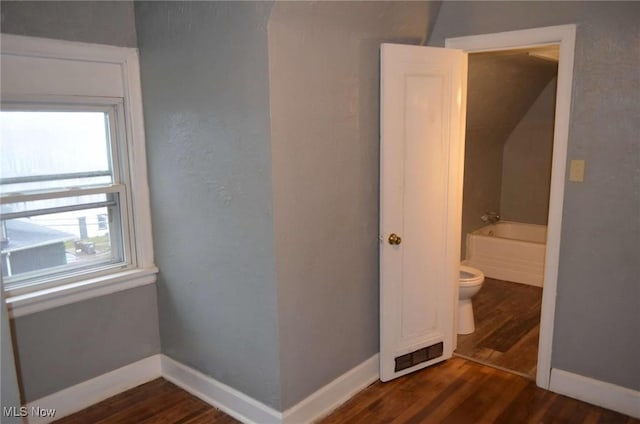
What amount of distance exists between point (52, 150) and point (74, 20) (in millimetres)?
673

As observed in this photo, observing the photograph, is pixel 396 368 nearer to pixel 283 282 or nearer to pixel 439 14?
pixel 283 282

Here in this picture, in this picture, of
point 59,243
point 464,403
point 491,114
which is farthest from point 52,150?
point 491,114

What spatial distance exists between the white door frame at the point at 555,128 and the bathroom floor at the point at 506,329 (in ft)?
1.06

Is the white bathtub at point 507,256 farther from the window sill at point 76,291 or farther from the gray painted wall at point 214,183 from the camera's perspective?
the window sill at point 76,291

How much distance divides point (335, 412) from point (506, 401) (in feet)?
3.13

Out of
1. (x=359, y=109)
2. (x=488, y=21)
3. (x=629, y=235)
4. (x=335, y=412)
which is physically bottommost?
(x=335, y=412)

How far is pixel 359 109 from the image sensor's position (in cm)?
265

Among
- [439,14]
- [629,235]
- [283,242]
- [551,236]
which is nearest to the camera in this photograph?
[283,242]

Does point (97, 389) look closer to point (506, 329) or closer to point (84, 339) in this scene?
point (84, 339)

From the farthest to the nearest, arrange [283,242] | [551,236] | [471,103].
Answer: [471,103]
[551,236]
[283,242]

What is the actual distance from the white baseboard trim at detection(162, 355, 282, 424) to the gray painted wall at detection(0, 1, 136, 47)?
189 cm

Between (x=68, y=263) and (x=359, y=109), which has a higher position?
(x=359, y=109)

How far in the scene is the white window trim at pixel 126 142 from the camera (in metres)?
2.40

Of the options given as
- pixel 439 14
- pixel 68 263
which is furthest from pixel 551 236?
pixel 68 263
